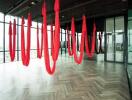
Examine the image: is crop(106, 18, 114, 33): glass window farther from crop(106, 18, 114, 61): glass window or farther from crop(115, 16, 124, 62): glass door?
crop(115, 16, 124, 62): glass door

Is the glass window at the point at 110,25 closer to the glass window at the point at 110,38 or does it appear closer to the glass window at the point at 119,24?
the glass window at the point at 110,38

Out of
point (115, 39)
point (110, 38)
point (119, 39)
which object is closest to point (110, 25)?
point (110, 38)

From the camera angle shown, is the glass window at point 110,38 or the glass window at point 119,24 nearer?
the glass window at point 119,24

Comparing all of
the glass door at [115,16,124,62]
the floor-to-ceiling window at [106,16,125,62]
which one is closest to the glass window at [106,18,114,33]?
the floor-to-ceiling window at [106,16,125,62]

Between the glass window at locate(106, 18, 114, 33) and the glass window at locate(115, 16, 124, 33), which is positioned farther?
→ the glass window at locate(106, 18, 114, 33)

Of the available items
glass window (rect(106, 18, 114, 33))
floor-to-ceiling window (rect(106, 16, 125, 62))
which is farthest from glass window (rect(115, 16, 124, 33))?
glass window (rect(106, 18, 114, 33))

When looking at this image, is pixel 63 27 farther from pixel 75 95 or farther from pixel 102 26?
pixel 75 95

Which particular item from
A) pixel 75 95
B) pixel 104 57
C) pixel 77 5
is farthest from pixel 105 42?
pixel 75 95

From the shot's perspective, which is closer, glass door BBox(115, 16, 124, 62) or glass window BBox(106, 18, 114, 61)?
glass door BBox(115, 16, 124, 62)

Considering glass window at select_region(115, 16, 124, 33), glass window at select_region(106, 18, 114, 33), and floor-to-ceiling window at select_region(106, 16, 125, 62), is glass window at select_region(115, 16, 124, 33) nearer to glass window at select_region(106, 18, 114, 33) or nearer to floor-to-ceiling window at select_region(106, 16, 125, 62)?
floor-to-ceiling window at select_region(106, 16, 125, 62)

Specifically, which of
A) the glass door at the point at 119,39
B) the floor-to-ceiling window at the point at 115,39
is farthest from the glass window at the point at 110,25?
the glass door at the point at 119,39

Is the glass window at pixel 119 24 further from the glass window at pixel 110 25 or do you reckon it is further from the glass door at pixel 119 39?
the glass window at pixel 110 25

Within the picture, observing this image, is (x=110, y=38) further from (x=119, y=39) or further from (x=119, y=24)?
(x=119, y=24)

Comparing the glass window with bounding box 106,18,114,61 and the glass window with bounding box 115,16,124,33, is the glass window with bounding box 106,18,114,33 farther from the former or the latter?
the glass window with bounding box 115,16,124,33
